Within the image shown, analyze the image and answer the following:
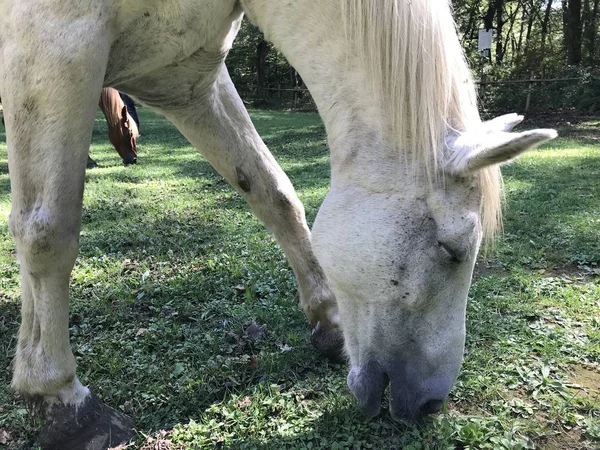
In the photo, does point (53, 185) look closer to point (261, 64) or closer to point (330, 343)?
point (330, 343)

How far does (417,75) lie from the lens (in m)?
1.67

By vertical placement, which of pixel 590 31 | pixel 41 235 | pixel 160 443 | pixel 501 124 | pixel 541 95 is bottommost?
pixel 160 443

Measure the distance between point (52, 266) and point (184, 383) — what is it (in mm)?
780

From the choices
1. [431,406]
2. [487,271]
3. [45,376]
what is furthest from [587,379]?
[45,376]

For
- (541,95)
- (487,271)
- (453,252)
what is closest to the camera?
(453,252)

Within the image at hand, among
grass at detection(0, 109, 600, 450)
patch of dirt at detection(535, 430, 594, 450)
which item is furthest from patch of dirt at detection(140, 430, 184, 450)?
patch of dirt at detection(535, 430, 594, 450)

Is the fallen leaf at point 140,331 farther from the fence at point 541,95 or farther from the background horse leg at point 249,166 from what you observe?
the fence at point 541,95

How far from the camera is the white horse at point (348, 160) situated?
1.63 meters

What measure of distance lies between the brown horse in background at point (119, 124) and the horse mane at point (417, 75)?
3821 mm

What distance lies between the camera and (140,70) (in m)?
2.17

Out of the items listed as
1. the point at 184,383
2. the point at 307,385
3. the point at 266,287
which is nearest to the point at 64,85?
the point at 184,383

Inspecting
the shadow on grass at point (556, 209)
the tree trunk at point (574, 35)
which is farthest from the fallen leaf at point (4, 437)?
the tree trunk at point (574, 35)

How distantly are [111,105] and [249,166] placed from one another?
11.9 feet

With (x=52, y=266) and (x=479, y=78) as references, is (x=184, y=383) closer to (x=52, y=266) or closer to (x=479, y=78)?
(x=52, y=266)
